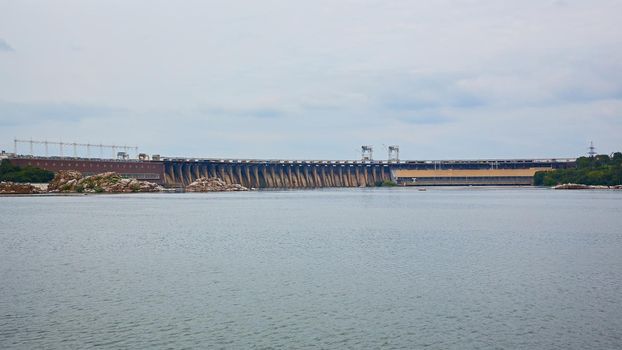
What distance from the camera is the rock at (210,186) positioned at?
178 meters

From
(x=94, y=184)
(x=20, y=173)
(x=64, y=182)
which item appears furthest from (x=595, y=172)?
(x=20, y=173)

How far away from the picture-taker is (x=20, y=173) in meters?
142

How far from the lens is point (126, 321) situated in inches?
888

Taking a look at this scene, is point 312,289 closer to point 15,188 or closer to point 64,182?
point 15,188

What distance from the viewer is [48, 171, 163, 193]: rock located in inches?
5709

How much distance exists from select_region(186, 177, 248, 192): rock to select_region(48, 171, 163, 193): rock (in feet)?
62.6

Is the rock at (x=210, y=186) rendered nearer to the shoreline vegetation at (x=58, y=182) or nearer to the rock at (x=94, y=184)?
the shoreline vegetation at (x=58, y=182)

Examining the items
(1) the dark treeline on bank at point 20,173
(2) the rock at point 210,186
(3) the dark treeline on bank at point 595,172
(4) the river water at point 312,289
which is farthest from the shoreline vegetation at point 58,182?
(3) the dark treeline on bank at point 595,172

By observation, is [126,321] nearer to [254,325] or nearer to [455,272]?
[254,325]

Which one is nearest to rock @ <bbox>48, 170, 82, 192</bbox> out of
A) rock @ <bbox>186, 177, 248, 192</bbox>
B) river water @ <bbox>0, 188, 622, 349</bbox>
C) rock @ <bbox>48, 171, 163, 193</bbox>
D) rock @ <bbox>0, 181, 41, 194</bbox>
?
rock @ <bbox>48, 171, 163, 193</bbox>

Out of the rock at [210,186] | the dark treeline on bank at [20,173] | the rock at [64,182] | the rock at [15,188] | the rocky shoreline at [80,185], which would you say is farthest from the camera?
the rock at [210,186]

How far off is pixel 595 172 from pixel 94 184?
131 m

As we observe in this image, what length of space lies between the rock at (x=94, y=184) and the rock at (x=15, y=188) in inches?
219

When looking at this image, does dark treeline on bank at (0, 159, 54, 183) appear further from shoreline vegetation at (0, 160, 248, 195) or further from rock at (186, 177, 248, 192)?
rock at (186, 177, 248, 192)
